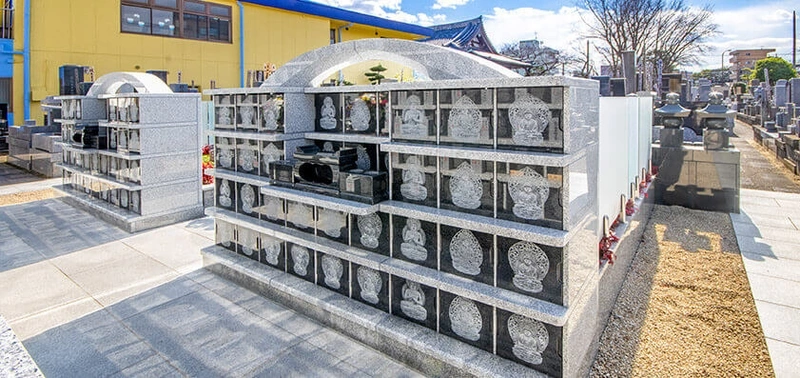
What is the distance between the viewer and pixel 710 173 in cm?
805

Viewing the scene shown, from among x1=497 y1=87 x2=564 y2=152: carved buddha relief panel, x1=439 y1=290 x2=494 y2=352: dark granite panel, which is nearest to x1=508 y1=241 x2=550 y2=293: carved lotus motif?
x1=439 y1=290 x2=494 y2=352: dark granite panel

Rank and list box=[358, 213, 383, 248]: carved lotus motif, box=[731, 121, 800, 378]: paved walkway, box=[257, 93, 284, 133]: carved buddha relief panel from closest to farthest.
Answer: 1. box=[731, 121, 800, 378]: paved walkway
2. box=[358, 213, 383, 248]: carved lotus motif
3. box=[257, 93, 284, 133]: carved buddha relief panel

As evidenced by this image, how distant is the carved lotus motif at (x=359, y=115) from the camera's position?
4031mm

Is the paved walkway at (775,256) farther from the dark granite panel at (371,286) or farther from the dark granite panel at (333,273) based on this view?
the dark granite panel at (333,273)

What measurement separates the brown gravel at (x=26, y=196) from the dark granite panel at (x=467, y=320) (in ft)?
30.9

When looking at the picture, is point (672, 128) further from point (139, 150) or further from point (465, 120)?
point (139, 150)

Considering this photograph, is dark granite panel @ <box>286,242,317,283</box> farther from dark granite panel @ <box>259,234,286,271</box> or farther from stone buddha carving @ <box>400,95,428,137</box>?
stone buddha carving @ <box>400,95,428,137</box>

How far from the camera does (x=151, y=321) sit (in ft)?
13.3

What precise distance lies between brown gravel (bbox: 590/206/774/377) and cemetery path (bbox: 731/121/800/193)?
191 inches

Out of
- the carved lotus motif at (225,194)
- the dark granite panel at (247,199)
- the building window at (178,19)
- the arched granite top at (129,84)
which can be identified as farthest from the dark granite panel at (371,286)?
the building window at (178,19)

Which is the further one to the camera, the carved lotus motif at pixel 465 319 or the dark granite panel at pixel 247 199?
the dark granite panel at pixel 247 199

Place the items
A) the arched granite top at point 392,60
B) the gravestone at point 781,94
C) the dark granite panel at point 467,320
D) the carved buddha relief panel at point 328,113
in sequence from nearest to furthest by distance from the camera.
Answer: the dark granite panel at point 467,320 → the arched granite top at point 392,60 → the carved buddha relief panel at point 328,113 → the gravestone at point 781,94

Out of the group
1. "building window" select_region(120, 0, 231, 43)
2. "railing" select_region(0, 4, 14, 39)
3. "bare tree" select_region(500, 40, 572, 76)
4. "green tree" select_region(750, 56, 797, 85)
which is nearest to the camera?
"railing" select_region(0, 4, 14, 39)

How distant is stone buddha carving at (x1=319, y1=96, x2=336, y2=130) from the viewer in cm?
439
